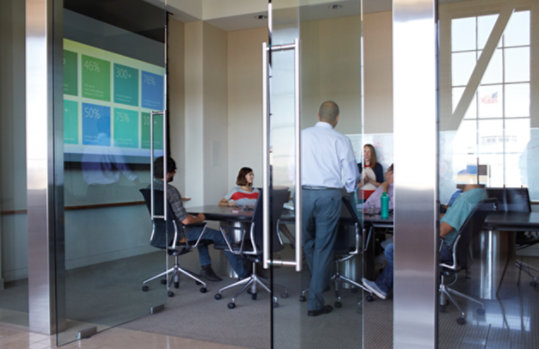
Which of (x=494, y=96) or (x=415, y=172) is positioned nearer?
(x=494, y=96)

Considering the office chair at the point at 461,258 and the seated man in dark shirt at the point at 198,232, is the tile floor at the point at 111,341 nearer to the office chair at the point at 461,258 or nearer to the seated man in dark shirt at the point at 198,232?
the seated man in dark shirt at the point at 198,232

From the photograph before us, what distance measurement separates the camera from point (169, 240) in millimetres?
5102

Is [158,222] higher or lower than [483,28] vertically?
lower

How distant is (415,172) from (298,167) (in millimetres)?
615

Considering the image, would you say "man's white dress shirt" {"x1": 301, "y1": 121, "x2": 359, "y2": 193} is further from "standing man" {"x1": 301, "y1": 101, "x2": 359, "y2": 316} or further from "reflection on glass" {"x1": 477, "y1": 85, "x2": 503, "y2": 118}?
"reflection on glass" {"x1": 477, "y1": 85, "x2": 503, "y2": 118}

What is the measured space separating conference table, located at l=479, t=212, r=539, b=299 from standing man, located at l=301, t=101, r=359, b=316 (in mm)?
740

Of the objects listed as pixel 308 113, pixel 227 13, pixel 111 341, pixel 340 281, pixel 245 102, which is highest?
pixel 227 13

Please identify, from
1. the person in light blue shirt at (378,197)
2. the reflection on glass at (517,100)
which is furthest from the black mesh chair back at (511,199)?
the person in light blue shirt at (378,197)

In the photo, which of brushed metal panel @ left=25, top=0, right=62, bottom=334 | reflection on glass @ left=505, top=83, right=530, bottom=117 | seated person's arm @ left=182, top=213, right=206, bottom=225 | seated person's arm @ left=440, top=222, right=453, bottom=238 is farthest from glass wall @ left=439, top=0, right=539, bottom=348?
seated person's arm @ left=182, top=213, right=206, bottom=225

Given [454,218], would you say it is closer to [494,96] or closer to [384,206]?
[384,206]

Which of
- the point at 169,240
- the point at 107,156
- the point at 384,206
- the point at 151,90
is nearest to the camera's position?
the point at 384,206

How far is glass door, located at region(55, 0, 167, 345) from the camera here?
3924 millimetres

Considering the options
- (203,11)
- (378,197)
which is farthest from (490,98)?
(203,11)

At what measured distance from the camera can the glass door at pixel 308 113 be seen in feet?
8.71
